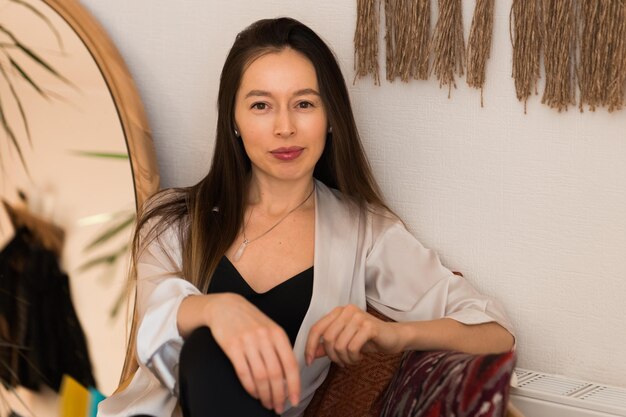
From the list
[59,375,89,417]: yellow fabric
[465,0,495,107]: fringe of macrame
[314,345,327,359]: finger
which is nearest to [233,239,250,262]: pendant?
[314,345,327,359]: finger

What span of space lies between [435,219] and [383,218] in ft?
0.34

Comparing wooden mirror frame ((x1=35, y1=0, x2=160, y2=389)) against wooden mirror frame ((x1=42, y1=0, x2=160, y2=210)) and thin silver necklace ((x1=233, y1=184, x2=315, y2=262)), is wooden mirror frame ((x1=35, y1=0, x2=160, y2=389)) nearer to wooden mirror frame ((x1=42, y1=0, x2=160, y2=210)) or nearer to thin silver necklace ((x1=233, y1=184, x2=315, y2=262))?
wooden mirror frame ((x1=42, y1=0, x2=160, y2=210))

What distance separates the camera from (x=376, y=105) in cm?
172

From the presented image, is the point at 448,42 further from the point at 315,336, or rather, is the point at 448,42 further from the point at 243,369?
the point at 243,369

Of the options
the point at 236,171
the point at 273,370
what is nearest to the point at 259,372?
the point at 273,370

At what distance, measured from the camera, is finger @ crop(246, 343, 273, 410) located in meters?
1.18

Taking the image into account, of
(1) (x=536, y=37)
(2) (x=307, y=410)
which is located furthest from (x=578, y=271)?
(2) (x=307, y=410)

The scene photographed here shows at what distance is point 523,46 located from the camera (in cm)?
153

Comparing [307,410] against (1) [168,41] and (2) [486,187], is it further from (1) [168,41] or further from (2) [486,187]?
(1) [168,41]

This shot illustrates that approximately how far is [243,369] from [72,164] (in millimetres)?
938

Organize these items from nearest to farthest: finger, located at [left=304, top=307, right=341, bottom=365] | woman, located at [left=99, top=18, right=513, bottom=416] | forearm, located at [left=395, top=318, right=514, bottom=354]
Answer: finger, located at [left=304, top=307, right=341, bottom=365] → forearm, located at [left=395, top=318, right=514, bottom=354] → woman, located at [left=99, top=18, right=513, bottom=416]

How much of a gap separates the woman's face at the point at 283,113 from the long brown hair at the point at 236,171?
0.02 metres

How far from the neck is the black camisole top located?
0.14m

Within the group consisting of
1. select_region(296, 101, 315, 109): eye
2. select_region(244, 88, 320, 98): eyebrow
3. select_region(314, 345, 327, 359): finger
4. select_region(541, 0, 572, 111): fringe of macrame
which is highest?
select_region(541, 0, 572, 111): fringe of macrame
